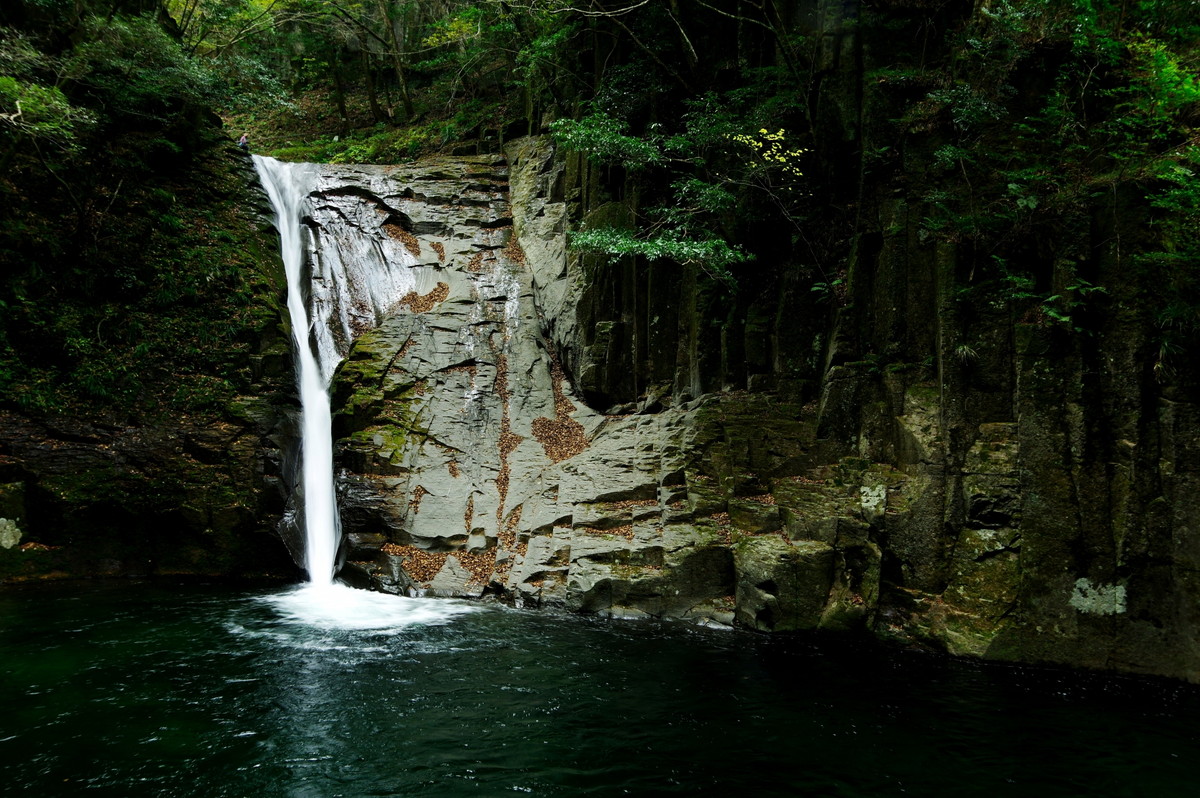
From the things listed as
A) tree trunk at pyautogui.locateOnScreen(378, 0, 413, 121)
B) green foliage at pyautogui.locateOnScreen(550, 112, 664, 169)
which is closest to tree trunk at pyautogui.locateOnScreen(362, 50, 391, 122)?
tree trunk at pyautogui.locateOnScreen(378, 0, 413, 121)

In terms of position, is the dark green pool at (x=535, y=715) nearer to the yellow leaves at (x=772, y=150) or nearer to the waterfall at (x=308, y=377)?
the waterfall at (x=308, y=377)

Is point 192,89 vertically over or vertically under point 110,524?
over

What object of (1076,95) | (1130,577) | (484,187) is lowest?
(1130,577)

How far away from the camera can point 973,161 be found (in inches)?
393

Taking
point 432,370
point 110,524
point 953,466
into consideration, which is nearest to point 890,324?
point 953,466

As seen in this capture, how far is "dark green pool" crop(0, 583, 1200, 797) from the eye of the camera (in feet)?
17.9

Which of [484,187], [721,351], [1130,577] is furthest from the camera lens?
[484,187]

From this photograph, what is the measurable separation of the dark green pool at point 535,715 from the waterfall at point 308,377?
2687 millimetres

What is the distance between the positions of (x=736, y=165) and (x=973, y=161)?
4329 millimetres

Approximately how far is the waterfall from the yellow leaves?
32.0 ft

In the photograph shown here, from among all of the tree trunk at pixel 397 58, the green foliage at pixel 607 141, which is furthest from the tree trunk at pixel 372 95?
the green foliage at pixel 607 141

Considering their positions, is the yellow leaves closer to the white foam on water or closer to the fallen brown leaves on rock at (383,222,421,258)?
the fallen brown leaves on rock at (383,222,421,258)

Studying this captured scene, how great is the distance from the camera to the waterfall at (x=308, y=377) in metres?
12.0

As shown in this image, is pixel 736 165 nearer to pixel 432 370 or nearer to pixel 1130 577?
pixel 432 370
